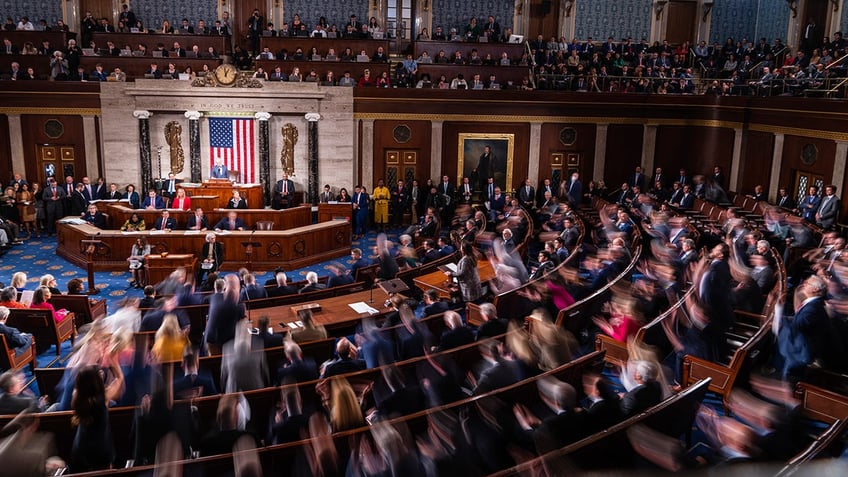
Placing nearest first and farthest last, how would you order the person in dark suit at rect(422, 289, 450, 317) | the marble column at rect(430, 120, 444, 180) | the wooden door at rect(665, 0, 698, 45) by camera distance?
1. the person in dark suit at rect(422, 289, 450, 317)
2. the marble column at rect(430, 120, 444, 180)
3. the wooden door at rect(665, 0, 698, 45)

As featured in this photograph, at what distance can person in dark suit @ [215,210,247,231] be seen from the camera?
15141mm

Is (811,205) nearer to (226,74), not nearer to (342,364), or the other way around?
(342,364)

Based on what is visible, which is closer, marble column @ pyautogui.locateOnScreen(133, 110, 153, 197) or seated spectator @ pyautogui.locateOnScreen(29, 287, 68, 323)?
seated spectator @ pyautogui.locateOnScreen(29, 287, 68, 323)

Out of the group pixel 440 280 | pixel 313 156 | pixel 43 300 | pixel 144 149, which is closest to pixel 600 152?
pixel 313 156

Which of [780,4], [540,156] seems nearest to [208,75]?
[540,156]

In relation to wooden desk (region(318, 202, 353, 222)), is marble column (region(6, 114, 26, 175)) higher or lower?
higher

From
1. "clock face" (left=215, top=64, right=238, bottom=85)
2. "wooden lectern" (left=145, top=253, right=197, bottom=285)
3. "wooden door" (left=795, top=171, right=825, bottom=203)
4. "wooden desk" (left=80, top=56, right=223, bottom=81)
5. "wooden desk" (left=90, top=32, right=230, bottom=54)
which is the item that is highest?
"wooden desk" (left=90, top=32, right=230, bottom=54)

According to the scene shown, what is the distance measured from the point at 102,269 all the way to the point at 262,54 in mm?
8635

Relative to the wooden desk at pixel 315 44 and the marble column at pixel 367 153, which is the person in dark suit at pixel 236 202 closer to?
the marble column at pixel 367 153

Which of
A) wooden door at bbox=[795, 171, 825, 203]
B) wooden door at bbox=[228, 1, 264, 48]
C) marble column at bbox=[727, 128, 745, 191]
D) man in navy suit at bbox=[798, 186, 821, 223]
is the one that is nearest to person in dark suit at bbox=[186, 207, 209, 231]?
wooden door at bbox=[228, 1, 264, 48]

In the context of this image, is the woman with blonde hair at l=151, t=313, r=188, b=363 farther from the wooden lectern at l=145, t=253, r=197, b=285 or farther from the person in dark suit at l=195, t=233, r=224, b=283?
the wooden lectern at l=145, t=253, r=197, b=285

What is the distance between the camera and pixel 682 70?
21.9 m

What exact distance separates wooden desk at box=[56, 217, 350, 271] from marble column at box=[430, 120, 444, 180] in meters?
5.24

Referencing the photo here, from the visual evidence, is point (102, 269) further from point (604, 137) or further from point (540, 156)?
point (604, 137)
